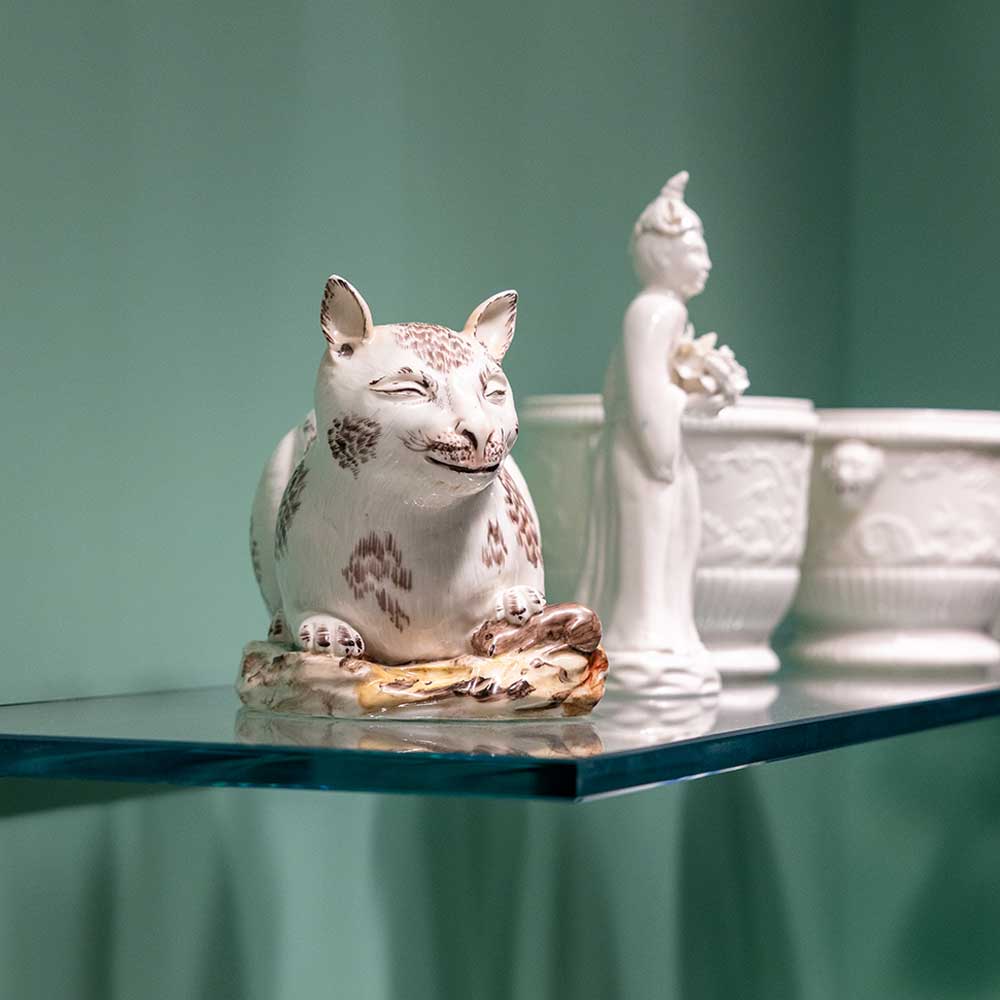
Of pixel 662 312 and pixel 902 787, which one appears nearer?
pixel 662 312

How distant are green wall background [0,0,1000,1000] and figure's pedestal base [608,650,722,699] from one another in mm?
181

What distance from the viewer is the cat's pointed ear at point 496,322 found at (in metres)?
0.60

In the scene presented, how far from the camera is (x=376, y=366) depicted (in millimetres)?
556

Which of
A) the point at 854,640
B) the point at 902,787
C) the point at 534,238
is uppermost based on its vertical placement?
the point at 534,238

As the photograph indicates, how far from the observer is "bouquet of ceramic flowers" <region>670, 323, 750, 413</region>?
0.74m

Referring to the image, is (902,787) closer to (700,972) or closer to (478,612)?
(700,972)

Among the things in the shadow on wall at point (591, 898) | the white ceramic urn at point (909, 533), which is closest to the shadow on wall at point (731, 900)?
the shadow on wall at point (591, 898)

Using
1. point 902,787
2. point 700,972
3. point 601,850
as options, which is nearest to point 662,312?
point 601,850

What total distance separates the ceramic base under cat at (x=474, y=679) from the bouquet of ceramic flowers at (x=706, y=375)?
0.20 m

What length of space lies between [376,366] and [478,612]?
0.31ft

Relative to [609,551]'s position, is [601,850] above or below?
below

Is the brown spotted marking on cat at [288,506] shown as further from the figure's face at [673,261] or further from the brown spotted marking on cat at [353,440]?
the figure's face at [673,261]

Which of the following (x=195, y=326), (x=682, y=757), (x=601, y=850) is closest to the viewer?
(x=682, y=757)

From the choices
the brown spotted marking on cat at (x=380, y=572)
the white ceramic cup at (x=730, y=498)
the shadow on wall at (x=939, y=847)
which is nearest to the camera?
the brown spotted marking on cat at (x=380, y=572)
